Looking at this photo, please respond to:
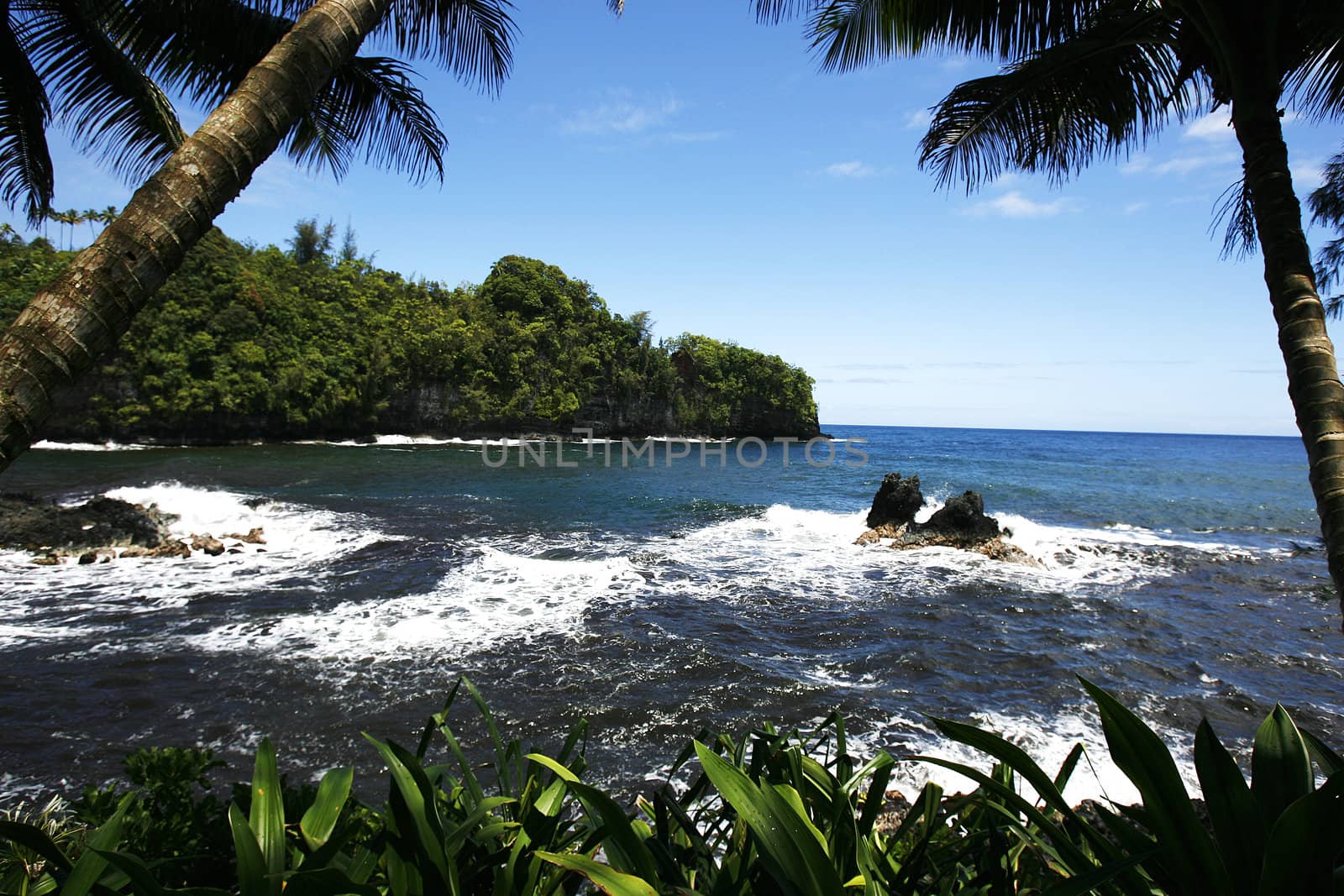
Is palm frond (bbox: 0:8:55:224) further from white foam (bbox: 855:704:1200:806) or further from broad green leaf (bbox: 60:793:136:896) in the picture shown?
white foam (bbox: 855:704:1200:806)

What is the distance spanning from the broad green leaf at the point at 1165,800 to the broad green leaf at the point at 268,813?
1.65m

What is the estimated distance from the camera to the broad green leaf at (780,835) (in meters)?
1.04

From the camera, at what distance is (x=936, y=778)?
5004 mm

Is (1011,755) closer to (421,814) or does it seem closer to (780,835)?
(780,835)

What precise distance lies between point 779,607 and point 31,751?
8.28 metres

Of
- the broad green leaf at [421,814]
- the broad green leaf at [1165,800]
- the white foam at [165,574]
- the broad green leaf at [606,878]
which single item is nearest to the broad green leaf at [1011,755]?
the broad green leaf at [1165,800]

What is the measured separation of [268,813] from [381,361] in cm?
4744

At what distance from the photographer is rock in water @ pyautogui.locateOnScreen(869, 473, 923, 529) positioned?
52.0ft

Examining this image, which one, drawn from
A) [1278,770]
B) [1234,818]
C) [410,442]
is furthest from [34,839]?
[410,442]

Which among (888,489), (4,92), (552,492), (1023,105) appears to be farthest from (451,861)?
(552,492)

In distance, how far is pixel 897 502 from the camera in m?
15.9

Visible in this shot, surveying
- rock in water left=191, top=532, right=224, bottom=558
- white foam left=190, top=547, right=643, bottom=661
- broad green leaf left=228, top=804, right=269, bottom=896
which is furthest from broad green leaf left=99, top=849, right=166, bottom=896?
rock in water left=191, top=532, right=224, bottom=558

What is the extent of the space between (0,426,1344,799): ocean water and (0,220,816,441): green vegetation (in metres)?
19.7

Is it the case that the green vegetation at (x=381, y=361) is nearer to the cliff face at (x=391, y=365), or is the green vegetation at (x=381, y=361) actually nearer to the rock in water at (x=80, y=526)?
the cliff face at (x=391, y=365)
